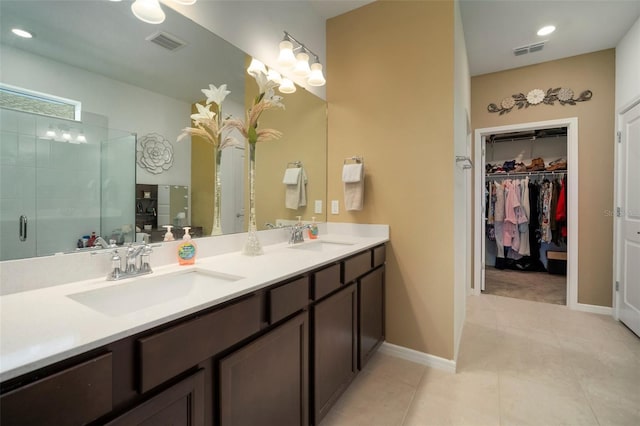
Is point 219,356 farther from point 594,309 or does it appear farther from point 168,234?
point 594,309

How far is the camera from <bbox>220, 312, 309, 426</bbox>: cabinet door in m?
0.93

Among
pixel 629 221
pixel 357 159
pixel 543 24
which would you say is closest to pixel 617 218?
pixel 629 221

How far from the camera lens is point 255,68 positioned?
1756 millimetres

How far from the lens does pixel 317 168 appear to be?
8.09 feet

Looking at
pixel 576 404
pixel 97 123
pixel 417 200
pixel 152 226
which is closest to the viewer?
pixel 97 123

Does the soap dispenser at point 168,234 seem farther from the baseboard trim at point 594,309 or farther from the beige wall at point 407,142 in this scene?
the baseboard trim at point 594,309

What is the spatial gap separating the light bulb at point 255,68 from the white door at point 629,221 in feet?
10.5

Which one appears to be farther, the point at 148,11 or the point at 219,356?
the point at 148,11

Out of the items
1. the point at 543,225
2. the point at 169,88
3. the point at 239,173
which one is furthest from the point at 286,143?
the point at 543,225

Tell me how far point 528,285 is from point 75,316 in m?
4.91

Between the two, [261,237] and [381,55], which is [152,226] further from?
[381,55]

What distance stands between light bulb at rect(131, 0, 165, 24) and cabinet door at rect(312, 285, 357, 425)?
1468 mm

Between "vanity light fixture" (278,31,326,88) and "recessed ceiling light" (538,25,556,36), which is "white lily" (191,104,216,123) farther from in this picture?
"recessed ceiling light" (538,25,556,36)

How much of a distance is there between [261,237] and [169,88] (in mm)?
1010
